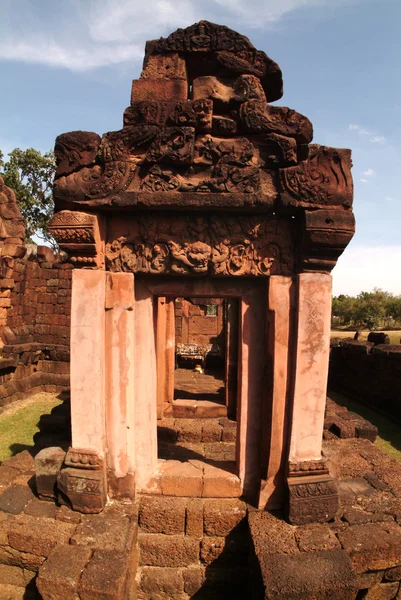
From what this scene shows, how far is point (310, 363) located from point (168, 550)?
2182mm

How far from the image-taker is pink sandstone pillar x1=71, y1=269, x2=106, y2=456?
144 inches

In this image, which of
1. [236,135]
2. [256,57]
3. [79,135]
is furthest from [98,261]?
[256,57]

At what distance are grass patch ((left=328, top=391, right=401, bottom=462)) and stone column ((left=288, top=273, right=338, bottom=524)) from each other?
4.08 m

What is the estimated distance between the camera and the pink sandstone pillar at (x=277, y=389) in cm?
368

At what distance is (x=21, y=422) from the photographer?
8.80 metres

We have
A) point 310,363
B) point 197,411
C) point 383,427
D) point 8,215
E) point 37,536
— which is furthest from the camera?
point 8,215

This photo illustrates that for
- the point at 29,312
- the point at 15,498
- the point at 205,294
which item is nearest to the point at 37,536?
the point at 15,498

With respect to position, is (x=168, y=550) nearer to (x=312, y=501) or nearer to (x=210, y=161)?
(x=312, y=501)

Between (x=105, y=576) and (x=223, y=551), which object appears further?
(x=223, y=551)

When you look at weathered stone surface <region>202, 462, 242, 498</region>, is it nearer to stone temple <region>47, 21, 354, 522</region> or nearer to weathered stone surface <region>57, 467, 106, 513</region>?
stone temple <region>47, 21, 354, 522</region>

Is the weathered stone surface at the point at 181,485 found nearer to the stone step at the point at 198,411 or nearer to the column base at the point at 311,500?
the column base at the point at 311,500

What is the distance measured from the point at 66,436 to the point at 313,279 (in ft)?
12.2

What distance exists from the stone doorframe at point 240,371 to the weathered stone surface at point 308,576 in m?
0.72

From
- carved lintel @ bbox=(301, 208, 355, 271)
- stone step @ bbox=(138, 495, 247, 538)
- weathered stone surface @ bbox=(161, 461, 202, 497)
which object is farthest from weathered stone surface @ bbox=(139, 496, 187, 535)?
carved lintel @ bbox=(301, 208, 355, 271)
